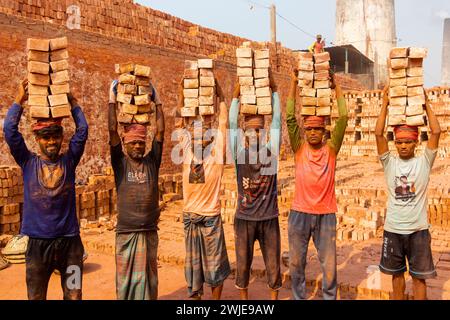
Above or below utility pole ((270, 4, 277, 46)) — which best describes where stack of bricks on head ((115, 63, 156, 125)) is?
below

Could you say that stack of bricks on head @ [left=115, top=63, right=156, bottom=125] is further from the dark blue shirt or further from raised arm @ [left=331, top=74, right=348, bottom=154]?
raised arm @ [left=331, top=74, right=348, bottom=154]

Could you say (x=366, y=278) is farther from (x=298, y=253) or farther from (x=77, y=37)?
(x=77, y=37)

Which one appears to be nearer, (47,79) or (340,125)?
(47,79)

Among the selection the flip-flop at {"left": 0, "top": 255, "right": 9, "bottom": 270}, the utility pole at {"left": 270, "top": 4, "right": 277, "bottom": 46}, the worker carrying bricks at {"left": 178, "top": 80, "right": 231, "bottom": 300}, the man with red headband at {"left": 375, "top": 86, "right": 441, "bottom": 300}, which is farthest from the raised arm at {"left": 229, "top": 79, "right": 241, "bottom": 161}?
the utility pole at {"left": 270, "top": 4, "right": 277, "bottom": 46}

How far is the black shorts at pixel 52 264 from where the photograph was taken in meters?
3.28

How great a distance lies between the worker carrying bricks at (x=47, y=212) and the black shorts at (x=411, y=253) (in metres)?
2.77

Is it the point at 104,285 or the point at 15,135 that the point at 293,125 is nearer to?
the point at 15,135

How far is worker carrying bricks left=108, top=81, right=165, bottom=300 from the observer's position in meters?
3.62

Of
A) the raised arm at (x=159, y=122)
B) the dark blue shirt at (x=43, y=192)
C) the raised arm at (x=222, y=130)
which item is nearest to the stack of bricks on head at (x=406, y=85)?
the raised arm at (x=222, y=130)

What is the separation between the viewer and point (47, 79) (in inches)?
145

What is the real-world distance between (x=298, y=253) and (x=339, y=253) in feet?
8.96

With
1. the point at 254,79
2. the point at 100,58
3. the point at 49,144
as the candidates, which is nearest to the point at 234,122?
the point at 254,79

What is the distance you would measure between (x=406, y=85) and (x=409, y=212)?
49.0 inches
